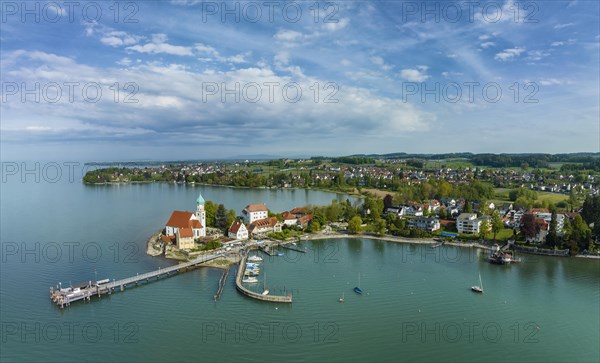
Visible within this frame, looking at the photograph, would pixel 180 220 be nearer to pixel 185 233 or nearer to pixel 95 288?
pixel 185 233

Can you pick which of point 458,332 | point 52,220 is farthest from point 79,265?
point 458,332

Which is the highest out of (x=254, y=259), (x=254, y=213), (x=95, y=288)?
(x=254, y=213)

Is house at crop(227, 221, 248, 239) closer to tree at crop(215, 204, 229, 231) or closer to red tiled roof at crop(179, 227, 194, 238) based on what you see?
tree at crop(215, 204, 229, 231)

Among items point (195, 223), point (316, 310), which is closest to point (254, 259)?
point (195, 223)

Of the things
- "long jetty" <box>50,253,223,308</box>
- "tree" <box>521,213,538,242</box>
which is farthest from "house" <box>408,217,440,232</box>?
"long jetty" <box>50,253,223,308</box>

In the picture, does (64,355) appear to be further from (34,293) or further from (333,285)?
(333,285)

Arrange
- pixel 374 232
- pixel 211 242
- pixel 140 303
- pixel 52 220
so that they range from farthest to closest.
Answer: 1. pixel 52 220
2. pixel 374 232
3. pixel 211 242
4. pixel 140 303
